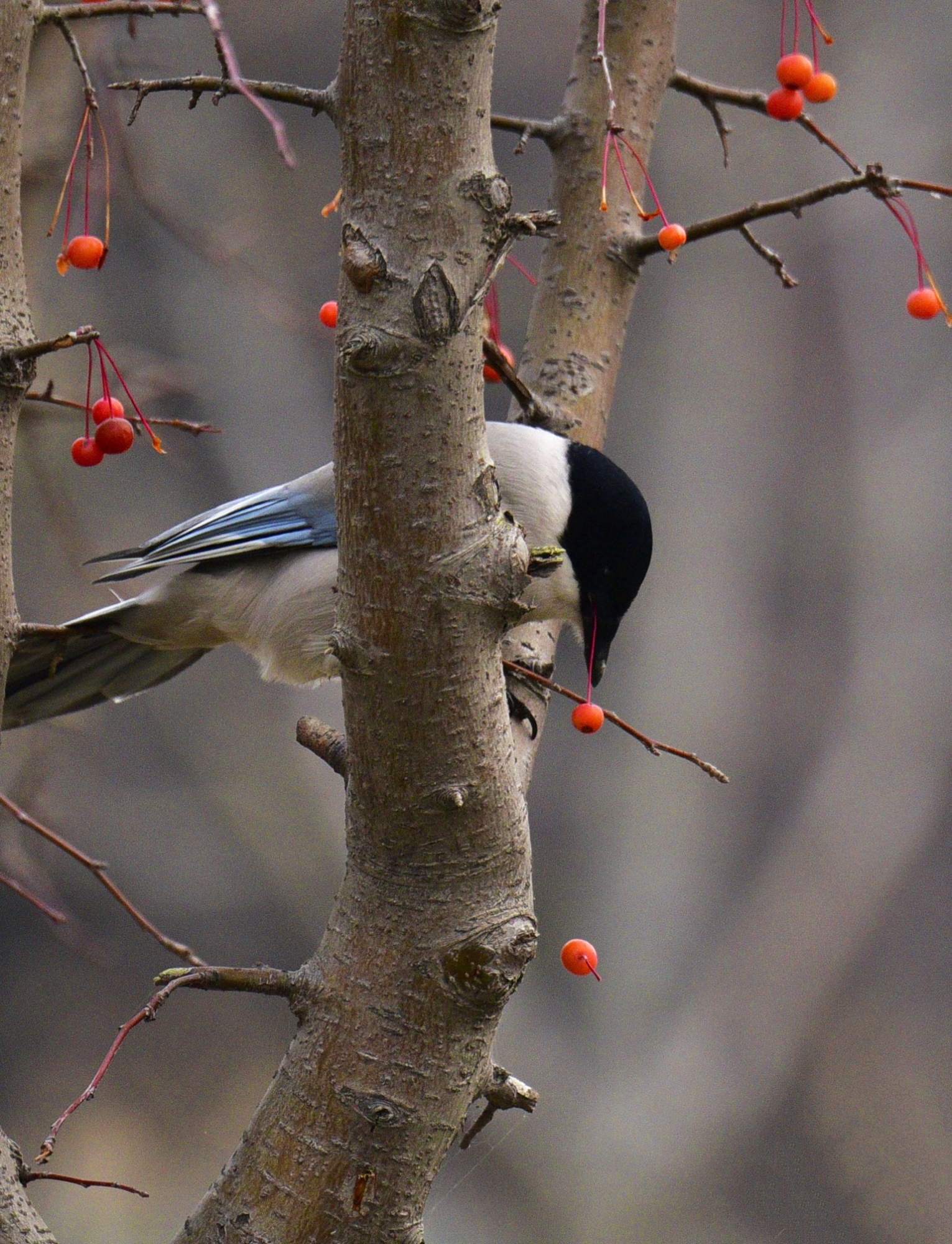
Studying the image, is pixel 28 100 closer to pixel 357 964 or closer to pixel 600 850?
pixel 357 964

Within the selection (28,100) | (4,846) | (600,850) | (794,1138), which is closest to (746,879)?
(600,850)

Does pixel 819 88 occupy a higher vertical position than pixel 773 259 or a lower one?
higher

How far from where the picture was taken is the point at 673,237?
1.35 meters

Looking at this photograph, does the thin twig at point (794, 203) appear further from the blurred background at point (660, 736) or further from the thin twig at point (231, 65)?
the blurred background at point (660, 736)

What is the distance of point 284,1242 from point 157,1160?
243cm

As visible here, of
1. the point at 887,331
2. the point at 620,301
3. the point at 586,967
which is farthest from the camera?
the point at 887,331

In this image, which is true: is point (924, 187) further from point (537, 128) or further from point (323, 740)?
point (323, 740)

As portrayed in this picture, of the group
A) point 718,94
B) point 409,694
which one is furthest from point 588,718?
point 718,94

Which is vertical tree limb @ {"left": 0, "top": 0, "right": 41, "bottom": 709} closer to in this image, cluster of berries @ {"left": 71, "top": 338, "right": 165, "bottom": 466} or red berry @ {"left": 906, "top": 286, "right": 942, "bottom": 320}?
cluster of berries @ {"left": 71, "top": 338, "right": 165, "bottom": 466}

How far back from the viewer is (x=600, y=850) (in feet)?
11.4

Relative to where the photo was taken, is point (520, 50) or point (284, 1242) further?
point (520, 50)

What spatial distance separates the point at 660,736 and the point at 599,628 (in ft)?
5.80

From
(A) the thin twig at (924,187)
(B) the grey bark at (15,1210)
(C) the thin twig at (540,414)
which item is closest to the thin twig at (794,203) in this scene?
(A) the thin twig at (924,187)

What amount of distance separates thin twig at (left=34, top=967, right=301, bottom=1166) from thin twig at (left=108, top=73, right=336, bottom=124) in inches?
23.7
